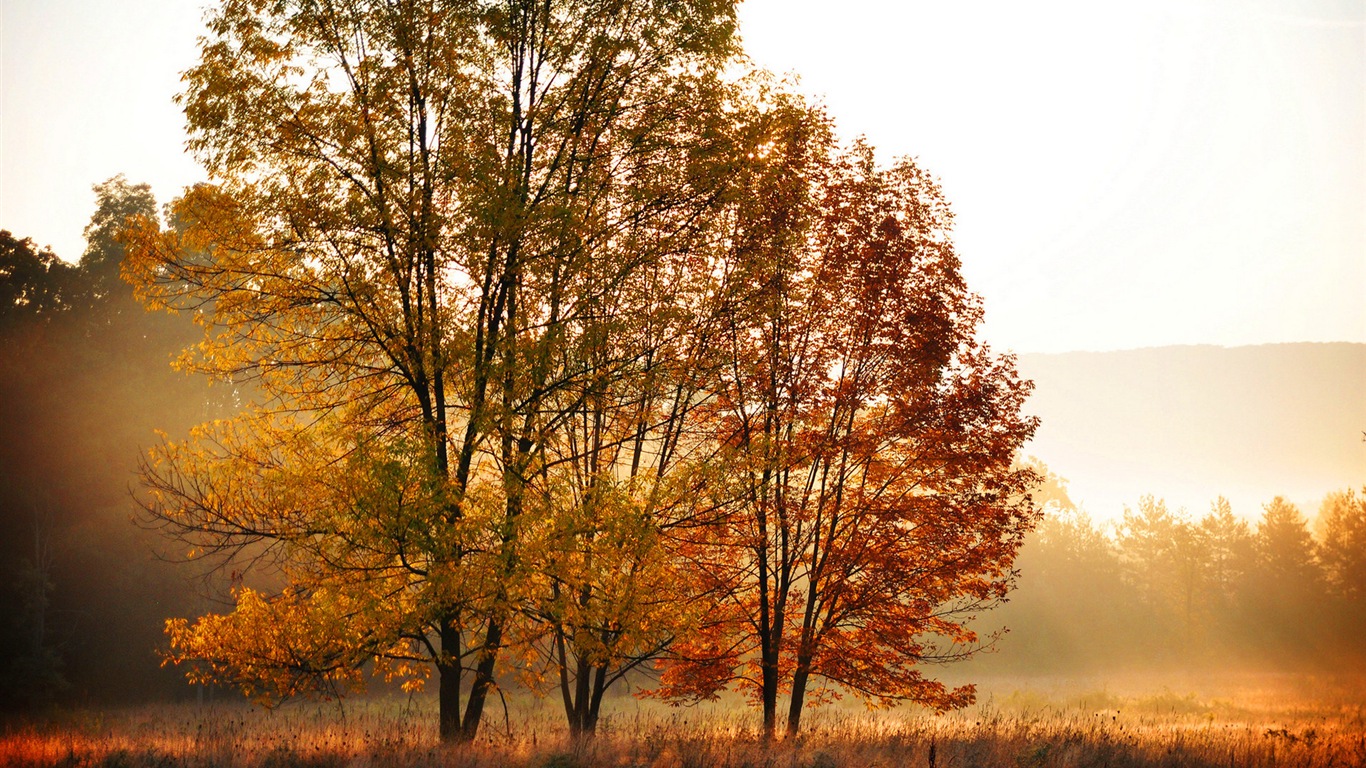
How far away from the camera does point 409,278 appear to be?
1059 centimetres

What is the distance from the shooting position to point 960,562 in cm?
1291

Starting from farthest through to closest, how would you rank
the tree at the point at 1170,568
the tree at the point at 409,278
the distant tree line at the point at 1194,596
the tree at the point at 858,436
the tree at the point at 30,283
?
the tree at the point at 1170,568 < the distant tree line at the point at 1194,596 < the tree at the point at 30,283 < the tree at the point at 858,436 < the tree at the point at 409,278

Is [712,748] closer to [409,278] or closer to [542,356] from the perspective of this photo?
[542,356]

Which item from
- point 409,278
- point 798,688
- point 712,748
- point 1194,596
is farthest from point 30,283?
point 1194,596

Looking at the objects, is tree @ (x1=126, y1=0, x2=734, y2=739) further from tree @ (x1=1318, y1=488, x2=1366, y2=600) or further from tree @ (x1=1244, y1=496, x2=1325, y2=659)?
tree @ (x1=1318, y1=488, x2=1366, y2=600)

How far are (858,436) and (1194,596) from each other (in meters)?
63.3

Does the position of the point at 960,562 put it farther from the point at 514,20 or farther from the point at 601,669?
the point at 514,20

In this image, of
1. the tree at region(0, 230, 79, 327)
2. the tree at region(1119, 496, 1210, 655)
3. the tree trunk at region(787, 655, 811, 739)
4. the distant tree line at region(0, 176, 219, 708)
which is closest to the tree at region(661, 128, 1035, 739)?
the tree trunk at region(787, 655, 811, 739)

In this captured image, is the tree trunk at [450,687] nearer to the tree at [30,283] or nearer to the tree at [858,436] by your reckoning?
the tree at [858,436]

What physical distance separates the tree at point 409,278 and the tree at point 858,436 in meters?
→ 2.49

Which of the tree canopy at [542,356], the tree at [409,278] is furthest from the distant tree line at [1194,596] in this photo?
the tree at [409,278]

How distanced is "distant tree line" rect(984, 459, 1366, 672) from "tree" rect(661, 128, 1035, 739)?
5140 centimetres

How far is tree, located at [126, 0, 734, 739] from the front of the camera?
9.61 meters

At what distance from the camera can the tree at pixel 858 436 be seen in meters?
13.0
